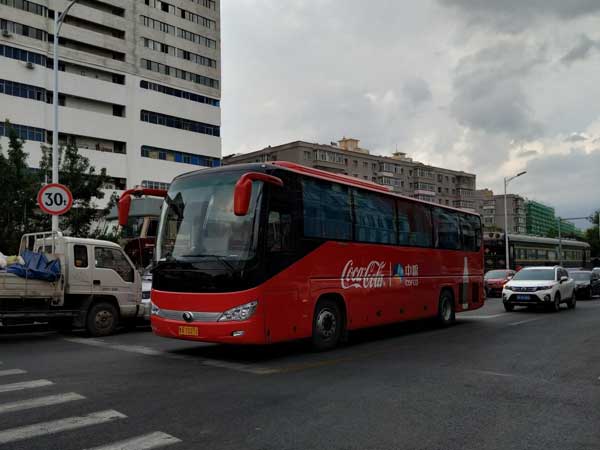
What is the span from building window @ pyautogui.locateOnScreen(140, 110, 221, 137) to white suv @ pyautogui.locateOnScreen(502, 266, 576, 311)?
44.4 metres

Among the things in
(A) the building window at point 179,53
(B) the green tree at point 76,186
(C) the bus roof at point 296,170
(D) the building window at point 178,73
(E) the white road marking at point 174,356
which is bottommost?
(E) the white road marking at point 174,356

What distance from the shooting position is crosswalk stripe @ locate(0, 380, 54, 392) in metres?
7.20

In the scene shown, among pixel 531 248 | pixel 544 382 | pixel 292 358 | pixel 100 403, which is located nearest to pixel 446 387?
pixel 544 382

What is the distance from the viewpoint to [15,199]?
20016 mm

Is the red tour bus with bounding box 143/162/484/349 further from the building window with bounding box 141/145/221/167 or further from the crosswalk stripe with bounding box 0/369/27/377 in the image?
the building window with bounding box 141/145/221/167

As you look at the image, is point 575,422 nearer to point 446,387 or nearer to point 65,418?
point 446,387

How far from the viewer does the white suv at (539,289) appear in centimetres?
1997

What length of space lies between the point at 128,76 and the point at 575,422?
184 feet

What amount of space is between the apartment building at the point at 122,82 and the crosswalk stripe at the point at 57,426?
141ft

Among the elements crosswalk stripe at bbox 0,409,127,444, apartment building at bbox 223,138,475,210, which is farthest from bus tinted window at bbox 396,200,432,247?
apartment building at bbox 223,138,475,210

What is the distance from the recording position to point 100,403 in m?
6.37

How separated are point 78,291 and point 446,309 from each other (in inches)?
380

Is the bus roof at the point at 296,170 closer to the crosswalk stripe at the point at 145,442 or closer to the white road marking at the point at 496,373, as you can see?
the white road marking at the point at 496,373

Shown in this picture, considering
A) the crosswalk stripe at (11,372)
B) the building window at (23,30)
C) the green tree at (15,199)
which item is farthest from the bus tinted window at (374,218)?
the building window at (23,30)
